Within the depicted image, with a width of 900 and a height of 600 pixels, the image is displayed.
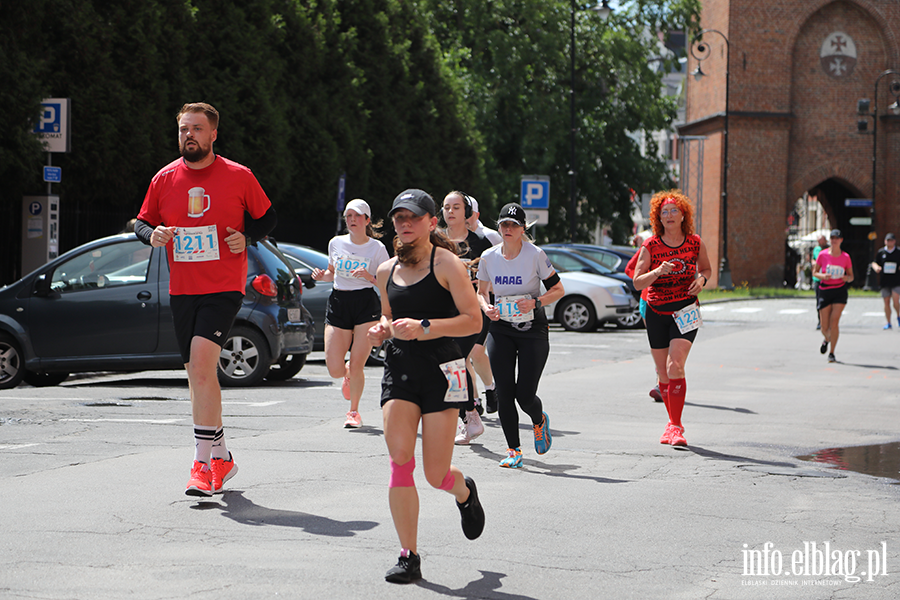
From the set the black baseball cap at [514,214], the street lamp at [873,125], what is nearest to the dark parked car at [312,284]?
the black baseball cap at [514,214]

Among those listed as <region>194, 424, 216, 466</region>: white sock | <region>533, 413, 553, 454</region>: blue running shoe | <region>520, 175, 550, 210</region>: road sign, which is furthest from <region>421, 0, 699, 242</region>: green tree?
<region>194, 424, 216, 466</region>: white sock

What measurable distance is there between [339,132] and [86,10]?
9775mm

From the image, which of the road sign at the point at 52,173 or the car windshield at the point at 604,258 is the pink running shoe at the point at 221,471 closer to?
the road sign at the point at 52,173

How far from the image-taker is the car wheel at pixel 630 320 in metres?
23.0

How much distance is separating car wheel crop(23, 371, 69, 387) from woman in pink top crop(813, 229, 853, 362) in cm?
1055

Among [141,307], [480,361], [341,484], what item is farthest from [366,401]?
[341,484]

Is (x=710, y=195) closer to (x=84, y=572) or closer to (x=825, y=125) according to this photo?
(x=825, y=125)

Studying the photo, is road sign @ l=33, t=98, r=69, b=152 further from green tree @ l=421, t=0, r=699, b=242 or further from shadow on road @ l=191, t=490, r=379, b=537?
green tree @ l=421, t=0, r=699, b=242

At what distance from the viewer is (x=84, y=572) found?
16.2ft

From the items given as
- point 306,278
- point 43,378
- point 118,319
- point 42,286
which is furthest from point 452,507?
point 306,278

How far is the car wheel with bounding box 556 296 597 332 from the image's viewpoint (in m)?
22.7

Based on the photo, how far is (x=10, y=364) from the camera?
41.4ft

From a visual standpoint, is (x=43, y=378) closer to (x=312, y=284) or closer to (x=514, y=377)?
(x=312, y=284)

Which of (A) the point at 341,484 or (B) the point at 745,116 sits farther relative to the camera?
(B) the point at 745,116
